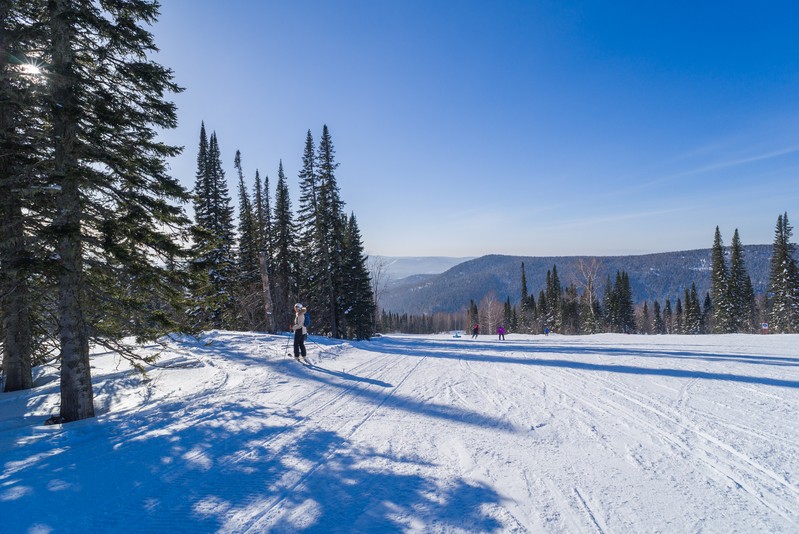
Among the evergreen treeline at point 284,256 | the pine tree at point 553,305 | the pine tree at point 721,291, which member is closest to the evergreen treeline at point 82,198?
the evergreen treeline at point 284,256

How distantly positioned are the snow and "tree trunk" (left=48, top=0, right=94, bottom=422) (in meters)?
0.79

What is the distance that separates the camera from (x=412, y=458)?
4492mm

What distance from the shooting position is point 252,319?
3083cm

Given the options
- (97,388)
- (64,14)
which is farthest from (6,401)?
(64,14)

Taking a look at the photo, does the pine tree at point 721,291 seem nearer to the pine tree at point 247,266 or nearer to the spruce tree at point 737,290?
the spruce tree at point 737,290

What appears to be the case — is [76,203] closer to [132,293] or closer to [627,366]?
[132,293]

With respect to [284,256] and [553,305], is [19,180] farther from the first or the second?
[553,305]

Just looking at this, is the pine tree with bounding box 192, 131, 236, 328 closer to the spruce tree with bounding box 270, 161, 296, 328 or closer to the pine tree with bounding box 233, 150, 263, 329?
the pine tree with bounding box 233, 150, 263, 329

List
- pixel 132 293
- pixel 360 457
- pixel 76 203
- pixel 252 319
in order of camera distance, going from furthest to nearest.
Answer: pixel 252 319, pixel 132 293, pixel 76 203, pixel 360 457

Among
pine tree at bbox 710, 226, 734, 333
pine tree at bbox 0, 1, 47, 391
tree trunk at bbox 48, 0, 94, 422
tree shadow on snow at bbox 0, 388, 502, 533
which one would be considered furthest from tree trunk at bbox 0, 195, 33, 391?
pine tree at bbox 710, 226, 734, 333

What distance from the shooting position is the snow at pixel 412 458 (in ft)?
10.6

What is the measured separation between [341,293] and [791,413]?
28.5 m

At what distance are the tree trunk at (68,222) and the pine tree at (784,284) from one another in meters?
59.5

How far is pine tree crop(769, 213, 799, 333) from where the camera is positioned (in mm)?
40844
